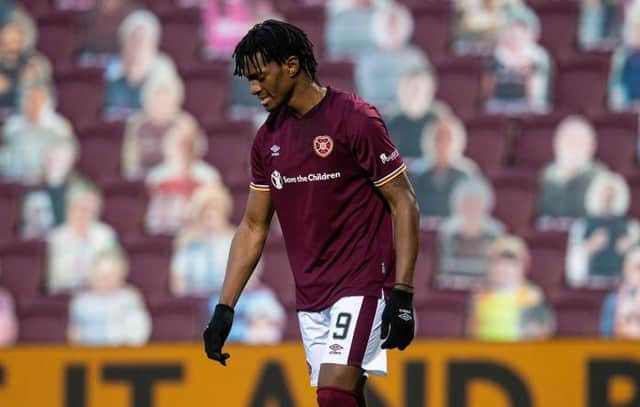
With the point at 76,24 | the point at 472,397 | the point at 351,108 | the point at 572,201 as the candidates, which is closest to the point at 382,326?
the point at 351,108

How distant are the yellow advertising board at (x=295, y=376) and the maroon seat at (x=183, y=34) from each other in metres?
2.94

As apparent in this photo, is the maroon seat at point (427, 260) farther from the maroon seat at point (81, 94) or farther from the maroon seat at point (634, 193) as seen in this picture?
the maroon seat at point (81, 94)

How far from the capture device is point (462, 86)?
7.88m

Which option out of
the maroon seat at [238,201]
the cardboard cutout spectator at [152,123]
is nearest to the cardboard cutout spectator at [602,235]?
the maroon seat at [238,201]

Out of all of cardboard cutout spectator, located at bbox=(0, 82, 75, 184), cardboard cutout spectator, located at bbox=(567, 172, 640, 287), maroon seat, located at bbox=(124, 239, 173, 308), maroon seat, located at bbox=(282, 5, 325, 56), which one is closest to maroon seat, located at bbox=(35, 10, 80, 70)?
cardboard cutout spectator, located at bbox=(0, 82, 75, 184)

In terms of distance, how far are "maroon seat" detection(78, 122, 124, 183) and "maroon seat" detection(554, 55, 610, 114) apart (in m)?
2.94

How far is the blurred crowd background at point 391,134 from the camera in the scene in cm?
710

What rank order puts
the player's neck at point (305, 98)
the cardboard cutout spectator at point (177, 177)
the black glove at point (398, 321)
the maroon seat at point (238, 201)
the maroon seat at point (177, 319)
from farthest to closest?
the cardboard cutout spectator at point (177, 177), the maroon seat at point (238, 201), the maroon seat at point (177, 319), the player's neck at point (305, 98), the black glove at point (398, 321)

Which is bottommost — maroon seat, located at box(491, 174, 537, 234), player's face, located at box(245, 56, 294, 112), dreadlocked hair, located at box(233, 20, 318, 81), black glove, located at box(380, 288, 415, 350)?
maroon seat, located at box(491, 174, 537, 234)

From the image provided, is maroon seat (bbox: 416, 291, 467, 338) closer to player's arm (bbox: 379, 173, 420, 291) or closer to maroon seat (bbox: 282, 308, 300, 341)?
maroon seat (bbox: 282, 308, 300, 341)

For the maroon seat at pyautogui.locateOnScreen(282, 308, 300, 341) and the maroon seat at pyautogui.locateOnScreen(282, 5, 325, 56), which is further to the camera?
the maroon seat at pyautogui.locateOnScreen(282, 5, 325, 56)

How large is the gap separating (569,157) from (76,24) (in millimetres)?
3876

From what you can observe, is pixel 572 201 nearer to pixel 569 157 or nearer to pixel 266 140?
pixel 569 157

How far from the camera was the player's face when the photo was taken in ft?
12.3
